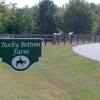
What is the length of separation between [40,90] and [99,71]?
502 cm

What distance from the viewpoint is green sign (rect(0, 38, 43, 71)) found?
7172 millimetres

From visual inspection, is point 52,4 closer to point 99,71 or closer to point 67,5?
point 67,5

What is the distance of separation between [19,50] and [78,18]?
70.2 metres

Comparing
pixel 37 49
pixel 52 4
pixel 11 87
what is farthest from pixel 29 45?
pixel 52 4

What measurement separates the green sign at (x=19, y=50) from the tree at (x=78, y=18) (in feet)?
226

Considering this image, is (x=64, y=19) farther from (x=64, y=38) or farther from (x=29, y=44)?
(x=29, y=44)

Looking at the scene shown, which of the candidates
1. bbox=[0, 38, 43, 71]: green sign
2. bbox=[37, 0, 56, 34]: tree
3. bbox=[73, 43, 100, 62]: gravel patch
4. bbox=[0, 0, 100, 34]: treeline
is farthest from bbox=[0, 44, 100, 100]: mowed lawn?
bbox=[37, 0, 56, 34]: tree

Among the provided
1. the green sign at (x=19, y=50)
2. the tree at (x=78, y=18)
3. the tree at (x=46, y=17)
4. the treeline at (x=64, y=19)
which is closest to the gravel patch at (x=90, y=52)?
the green sign at (x=19, y=50)

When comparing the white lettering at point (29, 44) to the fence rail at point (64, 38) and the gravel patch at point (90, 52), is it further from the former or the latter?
the fence rail at point (64, 38)

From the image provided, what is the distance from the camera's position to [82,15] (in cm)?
7694

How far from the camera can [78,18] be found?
252ft

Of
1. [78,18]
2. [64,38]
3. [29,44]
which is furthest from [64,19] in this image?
[29,44]

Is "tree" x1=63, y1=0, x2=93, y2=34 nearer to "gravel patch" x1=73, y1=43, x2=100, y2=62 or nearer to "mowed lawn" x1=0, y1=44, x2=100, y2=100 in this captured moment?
"gravel patch" x1=73, y1=43, x2=100, y2=62

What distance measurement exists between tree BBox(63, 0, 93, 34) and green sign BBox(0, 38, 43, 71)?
226 feet
